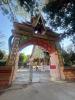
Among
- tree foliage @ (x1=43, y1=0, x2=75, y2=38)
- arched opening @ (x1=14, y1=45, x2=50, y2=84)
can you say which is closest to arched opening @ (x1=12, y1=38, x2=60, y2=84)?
arched opening @ (x1=14, y1=45, x2=50, y2=84)

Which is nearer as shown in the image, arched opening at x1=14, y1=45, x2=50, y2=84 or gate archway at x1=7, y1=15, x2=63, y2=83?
gate archway at x1=7, y1=15, x2=63, y2=83

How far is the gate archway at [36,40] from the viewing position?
13.3 metres

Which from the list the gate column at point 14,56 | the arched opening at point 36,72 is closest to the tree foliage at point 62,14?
the gate column at point 14,56

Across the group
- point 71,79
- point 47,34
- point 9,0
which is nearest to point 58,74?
point 71,79

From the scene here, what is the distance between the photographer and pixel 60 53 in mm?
15148

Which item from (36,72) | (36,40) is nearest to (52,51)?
(36,40)

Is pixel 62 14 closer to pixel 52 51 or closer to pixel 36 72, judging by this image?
pixel 52 51

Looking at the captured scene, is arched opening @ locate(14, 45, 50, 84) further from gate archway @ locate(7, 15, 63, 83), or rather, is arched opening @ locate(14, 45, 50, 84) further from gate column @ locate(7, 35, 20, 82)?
gate column @ locate(7, 35, 20, 82)

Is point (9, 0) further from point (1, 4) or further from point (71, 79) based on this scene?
point (71, 79)

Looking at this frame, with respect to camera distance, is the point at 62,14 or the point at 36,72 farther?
the point at 36,72

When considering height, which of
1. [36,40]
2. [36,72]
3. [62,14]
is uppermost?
[62,14]

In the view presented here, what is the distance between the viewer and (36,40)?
1445cm

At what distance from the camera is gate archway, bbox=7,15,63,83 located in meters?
13.3

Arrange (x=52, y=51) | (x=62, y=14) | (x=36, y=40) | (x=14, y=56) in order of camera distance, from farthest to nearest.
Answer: (x=52, y=51)
(x=36, y=40)
(x=14, y=56)
(x=62, y=14)
